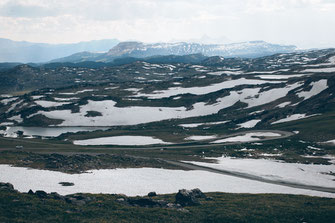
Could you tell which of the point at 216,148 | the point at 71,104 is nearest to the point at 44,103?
the point at 71,104

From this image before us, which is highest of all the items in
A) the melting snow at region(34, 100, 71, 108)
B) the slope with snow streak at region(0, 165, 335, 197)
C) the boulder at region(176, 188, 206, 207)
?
the boulder at region(176, 188, 206, 207)

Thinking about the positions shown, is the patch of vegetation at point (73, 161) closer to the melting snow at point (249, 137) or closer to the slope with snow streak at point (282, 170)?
the slope with snow streak at point (282, 170)

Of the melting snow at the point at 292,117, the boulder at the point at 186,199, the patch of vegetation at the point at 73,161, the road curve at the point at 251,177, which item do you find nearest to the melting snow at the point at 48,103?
the patch of vegetation at the point at 73,161

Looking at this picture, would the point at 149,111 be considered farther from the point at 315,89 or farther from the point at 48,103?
the point at 315,89

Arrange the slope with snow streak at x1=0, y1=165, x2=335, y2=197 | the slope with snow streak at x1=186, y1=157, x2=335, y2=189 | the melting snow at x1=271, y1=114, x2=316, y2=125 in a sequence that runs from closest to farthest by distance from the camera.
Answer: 1. the slope with snow streak at x1=0, y1=165, x2=335, y2=197
2. the slope with snow streak at x1=186, y1=157, x2=335, y2=189
3. the melting snow at x1=271, y1=114, x2=316, y2=125

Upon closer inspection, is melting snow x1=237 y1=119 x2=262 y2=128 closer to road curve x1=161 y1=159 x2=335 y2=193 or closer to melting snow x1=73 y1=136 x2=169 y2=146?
melting snow x1=73 y1=136 x2=169 y2=146

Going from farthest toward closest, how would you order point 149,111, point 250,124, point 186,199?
point 149,111 → point 250,124 → point 186,199

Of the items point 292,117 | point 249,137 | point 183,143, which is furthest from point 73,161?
point 292,117

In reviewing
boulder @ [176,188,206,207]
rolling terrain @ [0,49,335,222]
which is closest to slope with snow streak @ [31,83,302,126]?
rolling terrain @ [0,49,335,222]

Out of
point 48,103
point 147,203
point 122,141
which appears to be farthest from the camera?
point 48,103
